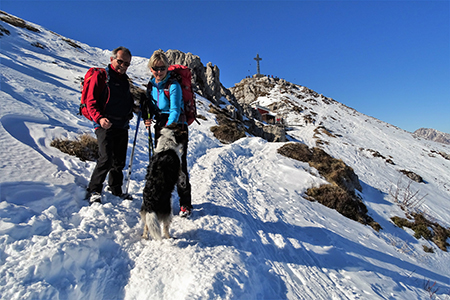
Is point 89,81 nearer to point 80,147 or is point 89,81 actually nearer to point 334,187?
point 80,147

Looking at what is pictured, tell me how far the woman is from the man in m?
0.41

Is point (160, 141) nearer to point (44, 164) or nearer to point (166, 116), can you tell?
point (166, 116)

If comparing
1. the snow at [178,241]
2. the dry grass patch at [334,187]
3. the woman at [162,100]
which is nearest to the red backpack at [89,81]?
the woman at [162,100]

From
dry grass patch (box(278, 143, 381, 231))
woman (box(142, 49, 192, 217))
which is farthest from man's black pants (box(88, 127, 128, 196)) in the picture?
dry grass patch (box(278, 143, 381, 231))

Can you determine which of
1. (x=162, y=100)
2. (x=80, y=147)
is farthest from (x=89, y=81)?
(x=80, y=147)

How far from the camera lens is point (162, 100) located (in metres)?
A: 3.30

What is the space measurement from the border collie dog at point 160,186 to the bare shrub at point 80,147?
2.93 metres

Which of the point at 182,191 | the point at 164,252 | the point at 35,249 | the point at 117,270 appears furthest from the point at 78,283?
the point at 182,191

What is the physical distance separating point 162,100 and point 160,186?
1388 millimetres

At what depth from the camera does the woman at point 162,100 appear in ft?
10.3

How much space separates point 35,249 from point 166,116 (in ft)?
7.49

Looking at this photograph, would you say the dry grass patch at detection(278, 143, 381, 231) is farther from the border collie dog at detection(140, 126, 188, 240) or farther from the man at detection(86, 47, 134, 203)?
the man at detection(86, 47, 134, 203)

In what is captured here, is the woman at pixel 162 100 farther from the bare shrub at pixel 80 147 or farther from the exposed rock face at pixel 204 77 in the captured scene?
the exposed rock face at pixel 204 77

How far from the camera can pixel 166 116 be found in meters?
3.39
